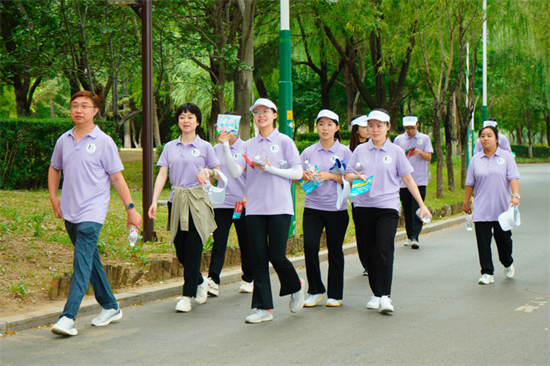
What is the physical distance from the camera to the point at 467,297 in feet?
22.9

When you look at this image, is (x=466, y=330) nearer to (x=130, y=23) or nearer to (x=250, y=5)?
(x=250, y=5)

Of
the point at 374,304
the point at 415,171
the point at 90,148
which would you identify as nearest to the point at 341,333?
the point at 374,304

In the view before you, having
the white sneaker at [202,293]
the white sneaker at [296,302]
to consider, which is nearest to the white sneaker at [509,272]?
the white sneaker at [296,302]

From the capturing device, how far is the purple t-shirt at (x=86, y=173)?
539 cm

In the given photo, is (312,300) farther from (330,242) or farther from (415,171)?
(415,171)

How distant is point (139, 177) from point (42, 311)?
15772mm

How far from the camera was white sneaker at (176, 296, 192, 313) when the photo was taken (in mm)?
6285

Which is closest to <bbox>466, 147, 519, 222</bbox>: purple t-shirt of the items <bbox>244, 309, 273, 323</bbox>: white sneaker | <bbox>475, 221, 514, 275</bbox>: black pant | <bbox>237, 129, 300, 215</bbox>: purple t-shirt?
<bbox>475, 221, 514, 275</bbox>: black pant

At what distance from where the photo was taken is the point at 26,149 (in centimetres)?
1528

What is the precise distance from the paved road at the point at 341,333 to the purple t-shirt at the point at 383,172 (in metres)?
1.09

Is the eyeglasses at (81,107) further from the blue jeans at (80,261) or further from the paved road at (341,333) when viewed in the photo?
the paved road at (341,333)

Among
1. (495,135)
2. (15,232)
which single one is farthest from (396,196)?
(15,232)

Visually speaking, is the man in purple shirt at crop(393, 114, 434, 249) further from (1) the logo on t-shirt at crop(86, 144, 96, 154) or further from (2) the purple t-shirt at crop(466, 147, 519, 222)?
(1) the logo on t-shirt at crop(86, 144, 96, 154)

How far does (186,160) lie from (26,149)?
1030cm
